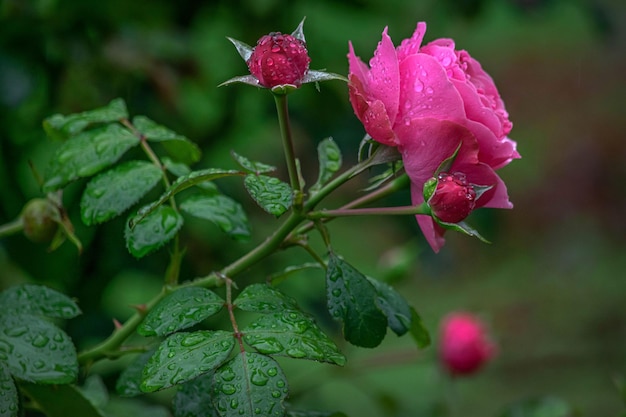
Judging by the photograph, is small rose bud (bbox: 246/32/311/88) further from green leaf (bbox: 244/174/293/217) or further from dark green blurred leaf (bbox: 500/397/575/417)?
dark green blurred leaf (bbox: 500/397/575/417)

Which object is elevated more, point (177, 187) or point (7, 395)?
point (177, 187)

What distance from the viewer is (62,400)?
27.7 inches

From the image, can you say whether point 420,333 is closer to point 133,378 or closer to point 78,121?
point 133,378

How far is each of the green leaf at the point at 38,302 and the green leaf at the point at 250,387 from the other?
204 millimetres

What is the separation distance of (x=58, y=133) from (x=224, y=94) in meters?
0.85

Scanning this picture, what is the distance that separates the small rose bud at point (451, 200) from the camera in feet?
1.96

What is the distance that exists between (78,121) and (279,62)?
0.30 meters

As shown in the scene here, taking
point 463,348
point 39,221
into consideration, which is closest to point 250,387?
point 39,221

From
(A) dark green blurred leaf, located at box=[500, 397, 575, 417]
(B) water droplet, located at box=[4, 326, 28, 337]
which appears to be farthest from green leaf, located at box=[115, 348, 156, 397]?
(A) dark green blurred leaf, located at box=[500, 397, 575, 417]

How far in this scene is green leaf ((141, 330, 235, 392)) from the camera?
0.56m

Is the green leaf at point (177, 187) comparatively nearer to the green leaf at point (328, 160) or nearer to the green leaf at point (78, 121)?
the green leaf at point (328, 160)

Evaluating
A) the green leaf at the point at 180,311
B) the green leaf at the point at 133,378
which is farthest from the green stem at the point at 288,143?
the green leaf at the point at 133,378

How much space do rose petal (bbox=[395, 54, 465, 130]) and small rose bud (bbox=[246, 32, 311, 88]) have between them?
3.2 inches

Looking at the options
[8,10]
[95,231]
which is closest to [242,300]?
[95,231]
